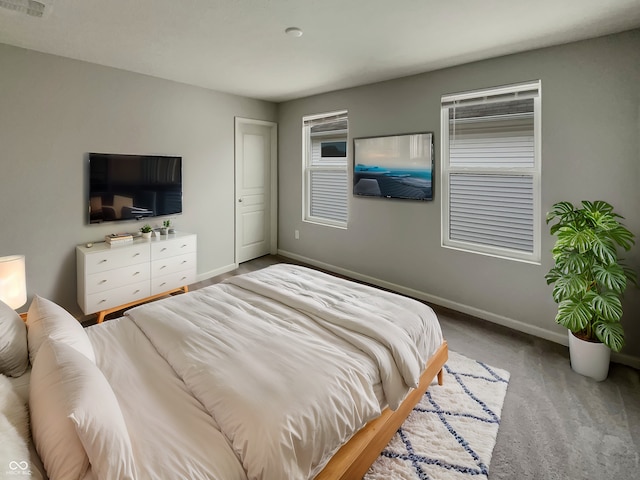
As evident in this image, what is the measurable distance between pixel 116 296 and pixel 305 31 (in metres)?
2.96

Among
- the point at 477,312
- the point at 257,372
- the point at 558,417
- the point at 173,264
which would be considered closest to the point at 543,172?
the point at 477,312

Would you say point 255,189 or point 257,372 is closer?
point 257,372

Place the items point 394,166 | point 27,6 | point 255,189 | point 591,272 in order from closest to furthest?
point 27,6, point 591,272, point 394,166, point 255,189

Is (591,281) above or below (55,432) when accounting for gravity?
above

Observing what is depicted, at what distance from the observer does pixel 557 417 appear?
2082mm

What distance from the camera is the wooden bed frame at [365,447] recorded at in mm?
1388

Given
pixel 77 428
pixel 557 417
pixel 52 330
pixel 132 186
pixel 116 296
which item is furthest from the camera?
pixel 132 186

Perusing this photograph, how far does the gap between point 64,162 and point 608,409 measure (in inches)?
187

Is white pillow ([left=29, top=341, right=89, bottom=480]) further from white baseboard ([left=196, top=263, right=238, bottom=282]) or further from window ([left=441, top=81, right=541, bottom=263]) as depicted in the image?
white baseboard ([left=196, top=263, right=238, bottom=282])

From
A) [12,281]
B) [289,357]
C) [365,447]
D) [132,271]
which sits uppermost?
[12,281]

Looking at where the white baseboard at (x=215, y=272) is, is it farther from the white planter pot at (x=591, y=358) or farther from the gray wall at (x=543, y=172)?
the white planter pot at (x=591, y=358)

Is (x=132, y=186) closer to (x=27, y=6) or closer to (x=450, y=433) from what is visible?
(x=27, y=6)

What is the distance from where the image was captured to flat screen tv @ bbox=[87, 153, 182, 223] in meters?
3.51

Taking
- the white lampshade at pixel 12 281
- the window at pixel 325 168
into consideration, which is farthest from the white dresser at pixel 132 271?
the window at pixel 325 168
